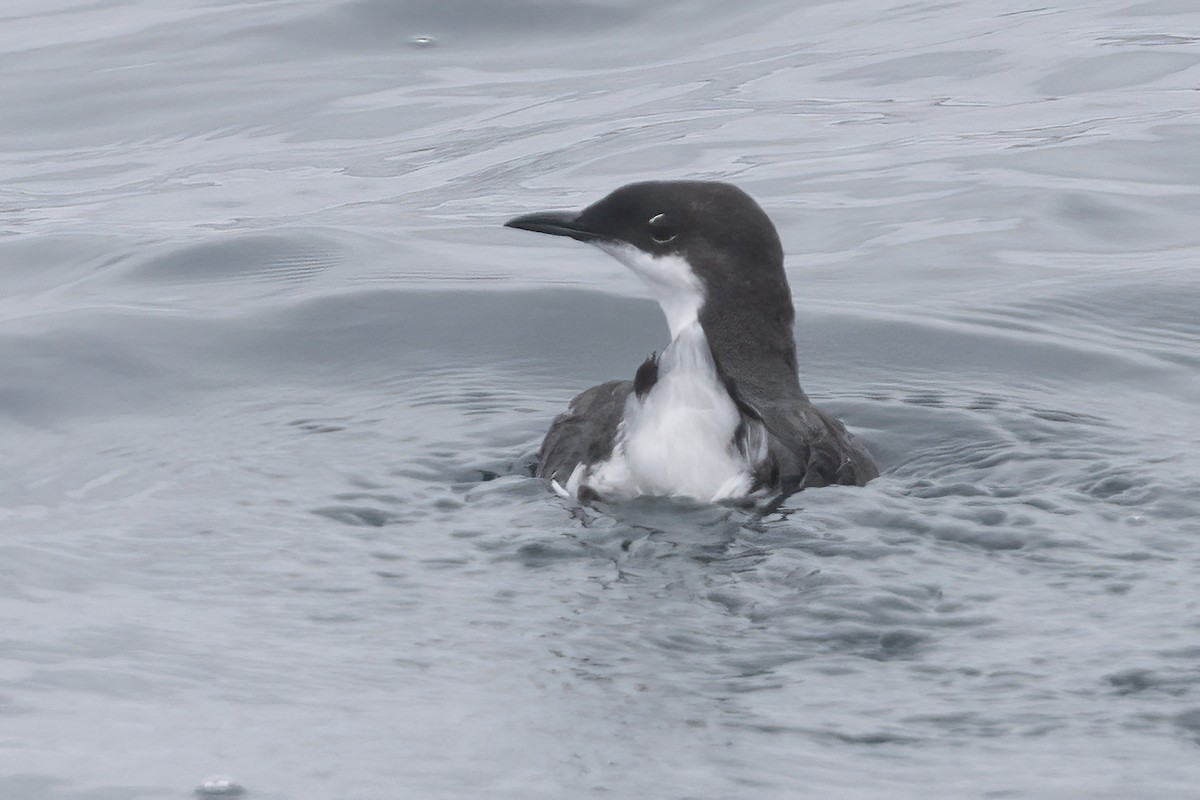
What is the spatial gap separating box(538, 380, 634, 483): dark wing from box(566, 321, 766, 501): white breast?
15 centimetres

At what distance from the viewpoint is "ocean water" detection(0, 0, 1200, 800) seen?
12.3 ft

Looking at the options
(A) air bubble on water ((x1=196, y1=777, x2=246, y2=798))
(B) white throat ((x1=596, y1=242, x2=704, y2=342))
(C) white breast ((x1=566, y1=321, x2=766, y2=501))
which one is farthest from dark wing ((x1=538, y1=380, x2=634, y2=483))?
(A) air bubble on water ((x1=196, y1=777, x2=246, y2=798))

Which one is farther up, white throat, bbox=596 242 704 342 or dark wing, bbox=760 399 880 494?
→ white throat, bbox=596 242 704 342

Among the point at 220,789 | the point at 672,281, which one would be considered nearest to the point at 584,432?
the point at 672,281

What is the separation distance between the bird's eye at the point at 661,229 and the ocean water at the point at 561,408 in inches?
34.9

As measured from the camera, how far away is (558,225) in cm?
606

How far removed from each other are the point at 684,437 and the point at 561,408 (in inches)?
69.9

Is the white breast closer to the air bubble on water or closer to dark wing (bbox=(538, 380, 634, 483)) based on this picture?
dark wing (bbox=(538, 380, 634, 483))

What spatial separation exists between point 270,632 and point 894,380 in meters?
3.41

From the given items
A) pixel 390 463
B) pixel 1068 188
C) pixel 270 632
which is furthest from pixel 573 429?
pixel 1068 188

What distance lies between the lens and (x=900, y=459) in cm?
616

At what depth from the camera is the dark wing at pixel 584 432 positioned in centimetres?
541

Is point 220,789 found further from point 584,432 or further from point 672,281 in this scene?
point 672,281

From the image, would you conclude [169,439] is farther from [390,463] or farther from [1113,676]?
[1113,676]
